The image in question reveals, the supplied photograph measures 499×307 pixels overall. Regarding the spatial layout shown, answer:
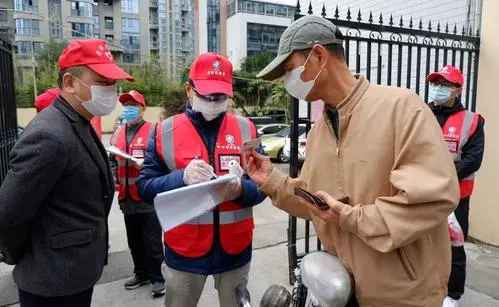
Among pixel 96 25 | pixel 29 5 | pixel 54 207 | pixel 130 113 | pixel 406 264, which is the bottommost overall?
pixel 406 264

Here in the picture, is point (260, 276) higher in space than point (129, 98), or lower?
lower

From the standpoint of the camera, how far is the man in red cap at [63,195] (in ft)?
5.62

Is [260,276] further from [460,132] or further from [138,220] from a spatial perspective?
[460,132]

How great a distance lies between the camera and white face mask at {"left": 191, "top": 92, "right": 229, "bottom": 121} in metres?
2.37

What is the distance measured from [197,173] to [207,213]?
31 centimetres

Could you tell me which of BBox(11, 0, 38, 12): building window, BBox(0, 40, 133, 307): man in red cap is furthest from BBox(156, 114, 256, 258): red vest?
BBox(11, 0, 38, 12): building window

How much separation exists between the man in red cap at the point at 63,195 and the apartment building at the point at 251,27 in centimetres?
5081

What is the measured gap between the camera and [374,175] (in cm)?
144

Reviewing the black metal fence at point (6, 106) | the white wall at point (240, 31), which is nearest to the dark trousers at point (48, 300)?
the black metal fence at point (6, 106)

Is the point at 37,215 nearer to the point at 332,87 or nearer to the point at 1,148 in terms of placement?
the point at 332,87

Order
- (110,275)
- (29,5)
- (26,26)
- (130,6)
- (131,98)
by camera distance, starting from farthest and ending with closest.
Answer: (130,6), (29,5), (26,26), (131,98), (110,275)

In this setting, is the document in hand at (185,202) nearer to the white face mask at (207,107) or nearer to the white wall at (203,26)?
the white face mask at (207,107)

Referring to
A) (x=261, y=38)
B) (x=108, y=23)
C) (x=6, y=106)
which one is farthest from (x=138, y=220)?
(x=108, y=23)

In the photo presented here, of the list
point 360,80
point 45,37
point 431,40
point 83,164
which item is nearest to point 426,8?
point 431,40
